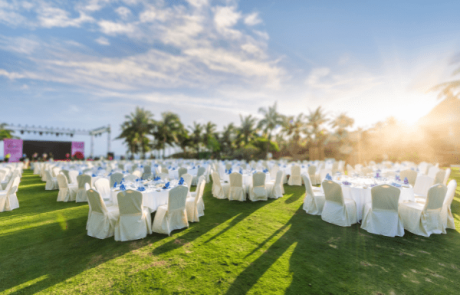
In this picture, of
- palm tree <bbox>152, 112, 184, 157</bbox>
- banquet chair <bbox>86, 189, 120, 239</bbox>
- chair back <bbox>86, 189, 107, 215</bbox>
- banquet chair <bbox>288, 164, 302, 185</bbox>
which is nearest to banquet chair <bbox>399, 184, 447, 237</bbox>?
banquet chair <bbox>288, 164, 302, 185</bbox>

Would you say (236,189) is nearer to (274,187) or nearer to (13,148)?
(274,187)

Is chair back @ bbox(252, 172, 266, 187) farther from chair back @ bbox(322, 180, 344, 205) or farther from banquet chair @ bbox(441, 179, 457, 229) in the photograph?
banquet chair @ bbox(441, 179, 457, 229)

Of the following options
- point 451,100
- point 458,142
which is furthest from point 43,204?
point 451,100

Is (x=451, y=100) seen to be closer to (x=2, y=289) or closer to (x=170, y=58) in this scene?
(x=170, y=58)

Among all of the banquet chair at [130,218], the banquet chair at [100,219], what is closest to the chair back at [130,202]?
the banquet chair at [130,218]

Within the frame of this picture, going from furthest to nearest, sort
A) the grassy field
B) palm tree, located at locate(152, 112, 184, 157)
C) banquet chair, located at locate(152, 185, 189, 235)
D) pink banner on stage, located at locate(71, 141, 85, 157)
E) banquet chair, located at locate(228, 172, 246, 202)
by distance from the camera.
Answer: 1. palm tree, located at locate(152, 112, 184, 157)
2. pink banner on stage, located at locate(71, 141, 85, 157)
3. banquet chair, located at locate(228, 172, 246, 202)
4. banquet chair, located at locate(152, 185, 189, 235)
5. the grassy field

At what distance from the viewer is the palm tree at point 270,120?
1088 inches

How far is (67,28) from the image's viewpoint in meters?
8.20

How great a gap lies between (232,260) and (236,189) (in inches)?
154

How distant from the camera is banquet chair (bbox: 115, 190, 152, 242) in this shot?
3.83 m

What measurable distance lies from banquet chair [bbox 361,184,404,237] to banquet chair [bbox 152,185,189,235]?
4.15 m

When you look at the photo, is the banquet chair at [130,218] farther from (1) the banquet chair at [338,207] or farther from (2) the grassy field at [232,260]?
(1) the banquet chair at [338,207]

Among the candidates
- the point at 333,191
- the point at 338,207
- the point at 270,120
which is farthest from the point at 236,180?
the point at 270,120

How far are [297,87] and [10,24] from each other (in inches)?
587
